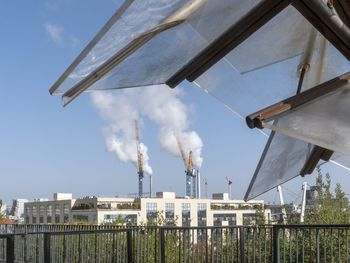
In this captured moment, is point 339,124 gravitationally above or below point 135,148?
below

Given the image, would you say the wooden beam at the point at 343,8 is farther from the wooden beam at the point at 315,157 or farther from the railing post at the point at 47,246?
the railing post at the point at 47,246

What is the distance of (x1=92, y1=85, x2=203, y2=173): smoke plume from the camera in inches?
4033

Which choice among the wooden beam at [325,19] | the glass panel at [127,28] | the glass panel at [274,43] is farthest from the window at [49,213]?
the wooden beam at [325,19]

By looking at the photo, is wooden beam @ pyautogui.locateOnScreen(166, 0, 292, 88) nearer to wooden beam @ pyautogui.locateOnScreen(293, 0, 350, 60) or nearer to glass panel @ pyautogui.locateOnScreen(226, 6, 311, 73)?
wooden beam @ pyautogui.locateOnScreen(293, 0, 350, 60)

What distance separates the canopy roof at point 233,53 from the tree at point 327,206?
536cm

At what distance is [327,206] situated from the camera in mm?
8359

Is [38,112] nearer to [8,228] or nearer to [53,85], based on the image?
[8,228]

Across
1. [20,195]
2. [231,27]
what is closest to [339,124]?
[231,27]

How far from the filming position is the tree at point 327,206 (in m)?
8.05

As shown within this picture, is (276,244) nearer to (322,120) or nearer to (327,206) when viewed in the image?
(322,120)

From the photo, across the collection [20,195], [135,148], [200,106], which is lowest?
[20,195]

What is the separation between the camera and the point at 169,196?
5834 centimetres

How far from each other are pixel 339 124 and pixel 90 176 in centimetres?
7925

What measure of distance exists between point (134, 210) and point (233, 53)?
49.3 meters
